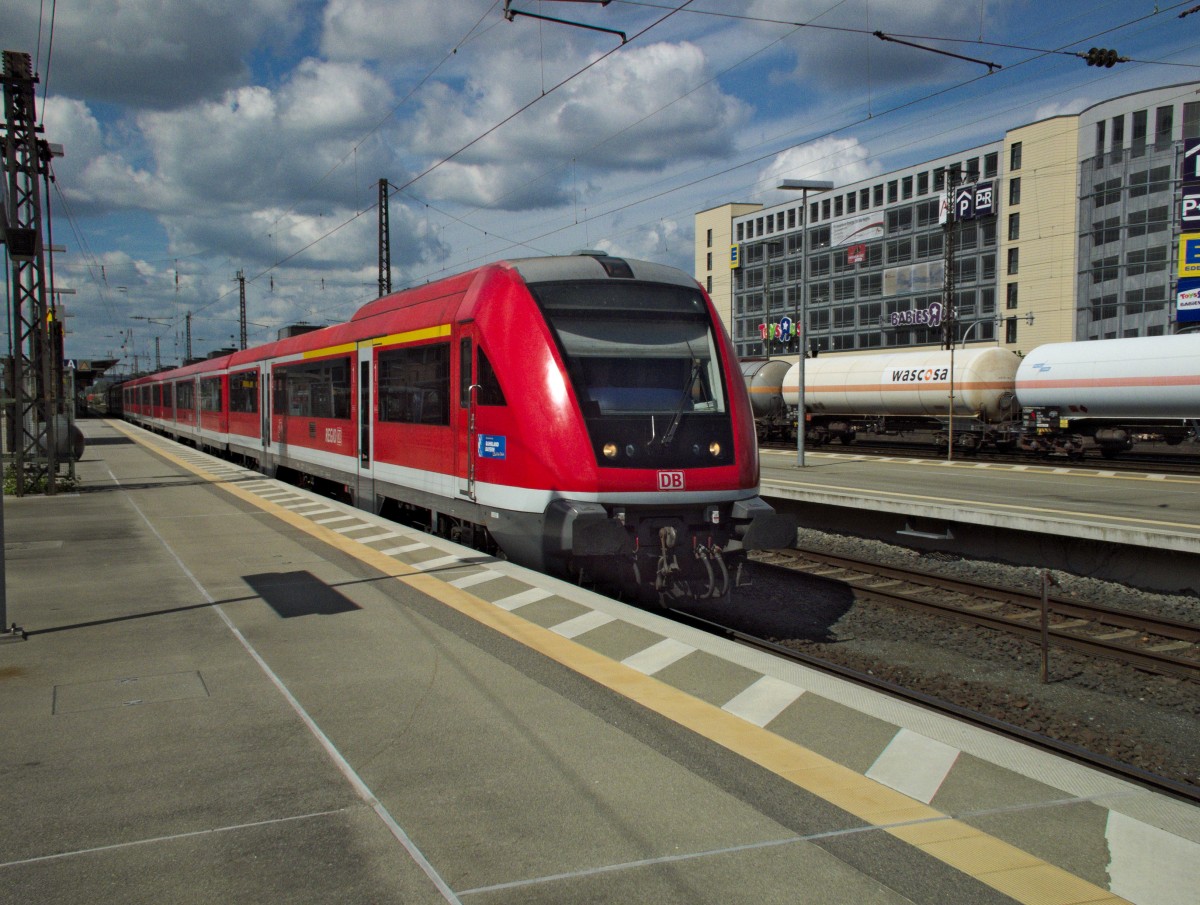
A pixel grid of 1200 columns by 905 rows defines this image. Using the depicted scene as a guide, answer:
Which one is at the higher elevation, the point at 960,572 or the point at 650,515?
the point at 650,515

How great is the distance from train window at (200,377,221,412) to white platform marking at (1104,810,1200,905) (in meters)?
29.3

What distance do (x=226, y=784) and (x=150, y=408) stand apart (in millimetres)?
53797

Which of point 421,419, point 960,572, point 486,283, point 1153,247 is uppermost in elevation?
point 1153,247

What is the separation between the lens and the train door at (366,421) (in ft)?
48.0

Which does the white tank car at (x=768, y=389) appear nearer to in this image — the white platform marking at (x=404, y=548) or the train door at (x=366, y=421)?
the train door at (x=366, y=421)

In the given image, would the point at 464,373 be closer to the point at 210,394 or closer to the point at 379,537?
the point at 379,537

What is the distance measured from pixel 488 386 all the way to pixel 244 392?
58.4 ft

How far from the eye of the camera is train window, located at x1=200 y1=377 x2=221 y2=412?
30.0 meters

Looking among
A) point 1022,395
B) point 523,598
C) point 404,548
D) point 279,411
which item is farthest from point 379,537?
point 1022,395

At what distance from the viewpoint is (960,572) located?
561 inches

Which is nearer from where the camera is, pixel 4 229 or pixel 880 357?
pixel 4 229

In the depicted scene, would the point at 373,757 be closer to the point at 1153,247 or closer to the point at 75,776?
the point at 75,776

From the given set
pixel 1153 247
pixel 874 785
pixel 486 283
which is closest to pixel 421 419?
pixel 486 283

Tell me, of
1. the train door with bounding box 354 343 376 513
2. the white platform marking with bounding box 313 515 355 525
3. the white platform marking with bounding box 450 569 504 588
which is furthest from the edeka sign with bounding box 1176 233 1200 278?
the white platform marking with bounding box 450 569 504 588
